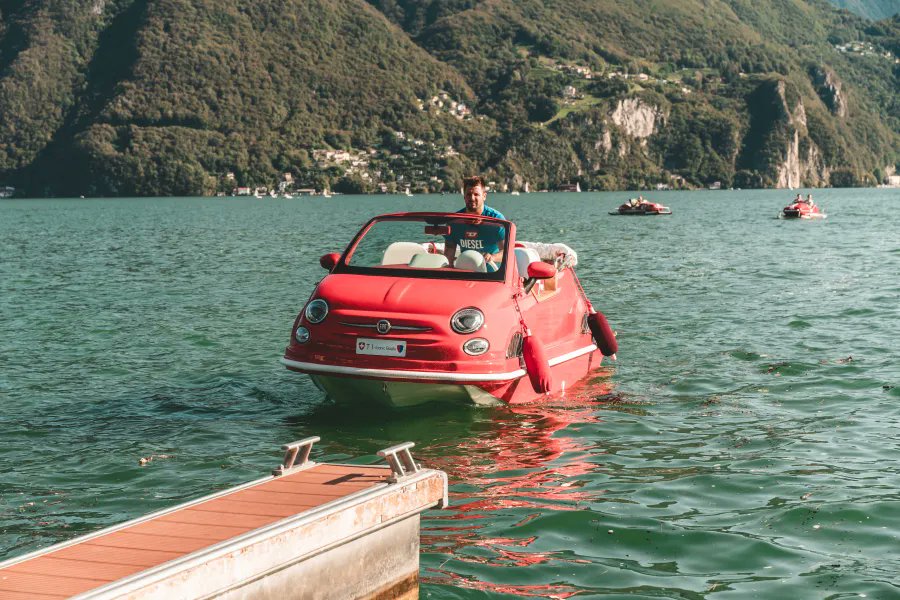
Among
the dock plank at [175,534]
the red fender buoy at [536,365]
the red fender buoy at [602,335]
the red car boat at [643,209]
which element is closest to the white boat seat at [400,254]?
the red fender buoy at [536,365]

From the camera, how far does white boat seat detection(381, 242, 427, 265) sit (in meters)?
11.4

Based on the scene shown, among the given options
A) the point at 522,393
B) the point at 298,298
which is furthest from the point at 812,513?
the point at 298,298

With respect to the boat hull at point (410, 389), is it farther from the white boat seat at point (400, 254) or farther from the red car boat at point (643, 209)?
the red car boat at point (643, 209)

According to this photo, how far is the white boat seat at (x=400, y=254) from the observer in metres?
11.4

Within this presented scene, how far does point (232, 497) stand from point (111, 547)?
32.9 inches

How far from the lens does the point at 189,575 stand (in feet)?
14.1

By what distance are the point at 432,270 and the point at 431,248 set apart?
3.65 ft

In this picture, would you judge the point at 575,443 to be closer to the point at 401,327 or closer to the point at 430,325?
the point at 430,325

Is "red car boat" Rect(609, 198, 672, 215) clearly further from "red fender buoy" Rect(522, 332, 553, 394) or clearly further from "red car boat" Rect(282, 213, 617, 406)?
"red fender buoy" Rect(522, 332, 553, 394)

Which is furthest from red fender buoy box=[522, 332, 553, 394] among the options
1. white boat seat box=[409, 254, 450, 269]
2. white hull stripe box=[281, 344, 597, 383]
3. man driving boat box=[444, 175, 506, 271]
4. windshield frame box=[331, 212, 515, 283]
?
man driving boat box=[444, 175, 506, 271]

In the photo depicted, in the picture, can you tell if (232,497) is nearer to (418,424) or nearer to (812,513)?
(812,513)

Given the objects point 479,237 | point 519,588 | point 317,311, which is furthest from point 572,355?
point 519,588

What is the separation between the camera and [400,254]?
11422 mm

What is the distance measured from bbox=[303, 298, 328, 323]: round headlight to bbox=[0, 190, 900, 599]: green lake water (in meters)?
1.06
